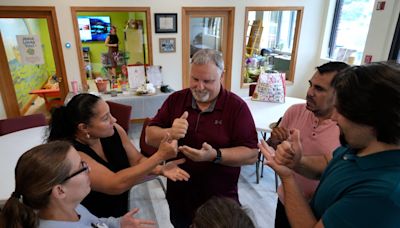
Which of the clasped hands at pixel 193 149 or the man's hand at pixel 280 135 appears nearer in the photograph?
the clasped hands at pixel 193 149

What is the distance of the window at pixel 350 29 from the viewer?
4.97m

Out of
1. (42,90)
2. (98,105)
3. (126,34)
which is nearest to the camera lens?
(98,105)

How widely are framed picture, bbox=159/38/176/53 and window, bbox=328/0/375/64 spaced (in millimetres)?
3513

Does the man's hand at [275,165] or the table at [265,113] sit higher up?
the man's hand at [275,165]

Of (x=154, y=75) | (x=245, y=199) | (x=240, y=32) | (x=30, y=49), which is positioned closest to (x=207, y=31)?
(x=240, y=32)

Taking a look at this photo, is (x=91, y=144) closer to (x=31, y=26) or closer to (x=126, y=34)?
(x=31, y=26)

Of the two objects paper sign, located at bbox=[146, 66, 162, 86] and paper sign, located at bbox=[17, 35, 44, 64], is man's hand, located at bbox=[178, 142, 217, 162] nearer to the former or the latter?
paper sign, located at bbox=[146, 66, 162, 86]

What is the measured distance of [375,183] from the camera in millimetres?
763

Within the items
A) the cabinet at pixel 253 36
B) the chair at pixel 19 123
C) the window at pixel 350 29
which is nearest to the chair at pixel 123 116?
the chair at pixel 19 123

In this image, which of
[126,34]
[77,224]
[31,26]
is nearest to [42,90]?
[31,26]

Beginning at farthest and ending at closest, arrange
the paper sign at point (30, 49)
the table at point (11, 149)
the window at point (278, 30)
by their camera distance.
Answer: the window at point (278, 30)
the paper sign at point (30, 49)
the table at point (11, 149)

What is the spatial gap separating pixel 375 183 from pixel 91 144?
1.29 meters

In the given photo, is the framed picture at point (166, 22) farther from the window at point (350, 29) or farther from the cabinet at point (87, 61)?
the window at point (350, 29)

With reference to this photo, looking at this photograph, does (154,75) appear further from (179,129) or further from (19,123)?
(179,129)
